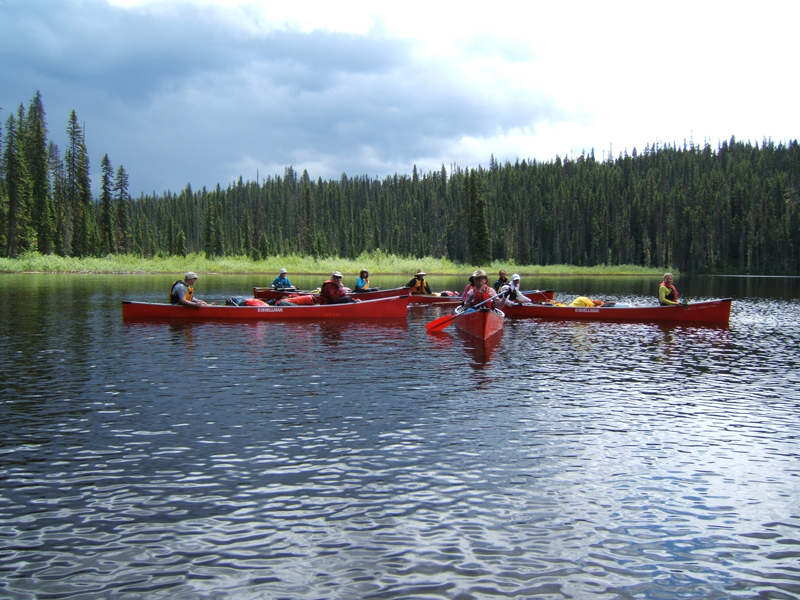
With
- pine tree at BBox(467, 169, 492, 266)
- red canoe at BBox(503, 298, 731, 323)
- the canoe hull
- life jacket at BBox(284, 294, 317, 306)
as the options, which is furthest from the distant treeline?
red canoe at BBox(503, 298, 731, 323)

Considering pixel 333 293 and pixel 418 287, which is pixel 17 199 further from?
pixel 333 293

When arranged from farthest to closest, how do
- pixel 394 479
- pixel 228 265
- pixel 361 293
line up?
pixel 228 265 < pixel 361 293 < pixel 394 479

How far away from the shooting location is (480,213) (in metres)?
89.7

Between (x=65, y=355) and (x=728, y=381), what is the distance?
1601 cm

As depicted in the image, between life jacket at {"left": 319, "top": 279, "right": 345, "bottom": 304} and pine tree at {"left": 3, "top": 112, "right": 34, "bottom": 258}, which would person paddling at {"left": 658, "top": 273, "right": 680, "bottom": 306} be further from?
pine tree at {"left": 3, "top": 112, "right": 34, "bottom": 258}

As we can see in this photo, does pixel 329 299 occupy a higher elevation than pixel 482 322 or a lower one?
higher

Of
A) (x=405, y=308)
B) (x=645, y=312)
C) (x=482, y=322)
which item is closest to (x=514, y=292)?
(x=405, y=308)

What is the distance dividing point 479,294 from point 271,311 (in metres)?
8.20

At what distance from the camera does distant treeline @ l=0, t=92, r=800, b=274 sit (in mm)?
82688

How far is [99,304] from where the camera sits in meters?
30.5

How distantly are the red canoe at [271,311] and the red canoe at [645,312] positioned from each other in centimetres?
601

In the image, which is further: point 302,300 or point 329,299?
point 302,300

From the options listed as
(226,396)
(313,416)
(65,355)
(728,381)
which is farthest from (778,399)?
(65,355)

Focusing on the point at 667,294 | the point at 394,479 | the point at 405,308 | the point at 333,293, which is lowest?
the point at 394,479
